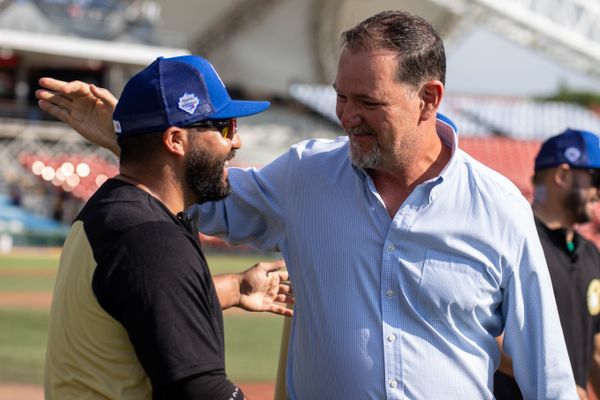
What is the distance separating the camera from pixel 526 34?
41.8 metres

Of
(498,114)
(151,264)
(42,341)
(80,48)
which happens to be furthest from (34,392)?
(498,114)

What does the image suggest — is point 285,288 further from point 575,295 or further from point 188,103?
point 575,295

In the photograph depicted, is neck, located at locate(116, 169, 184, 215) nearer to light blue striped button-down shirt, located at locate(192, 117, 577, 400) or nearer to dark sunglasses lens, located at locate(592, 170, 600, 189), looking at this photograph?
light blue striped button-down shirt, located at locate(192, 117, 577, 400)

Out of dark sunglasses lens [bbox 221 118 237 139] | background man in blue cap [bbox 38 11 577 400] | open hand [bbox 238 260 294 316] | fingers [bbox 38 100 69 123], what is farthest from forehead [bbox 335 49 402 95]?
fingers [bbox 38 100 69 123]

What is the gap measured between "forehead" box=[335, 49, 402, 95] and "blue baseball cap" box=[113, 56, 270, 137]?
493mm

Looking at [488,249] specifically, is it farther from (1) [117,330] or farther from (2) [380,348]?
(1) [117,330]

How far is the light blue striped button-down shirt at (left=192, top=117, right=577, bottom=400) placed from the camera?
3.29 metres

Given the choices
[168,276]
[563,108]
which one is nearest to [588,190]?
[168,276]

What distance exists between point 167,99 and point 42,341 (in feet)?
35.2

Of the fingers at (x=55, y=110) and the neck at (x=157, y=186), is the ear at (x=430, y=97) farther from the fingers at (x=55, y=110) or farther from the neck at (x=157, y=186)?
the fingers at (x=55, y=110)

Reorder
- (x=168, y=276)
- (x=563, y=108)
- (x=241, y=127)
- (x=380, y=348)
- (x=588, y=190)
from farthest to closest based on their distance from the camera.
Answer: (x=563, y=108) → (x=241, y=127) → (x=588, y=190) → (x=380, y=348) → (x=168, y=276)

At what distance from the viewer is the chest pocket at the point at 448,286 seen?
3279 mm

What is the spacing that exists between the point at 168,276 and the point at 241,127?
4040 cm

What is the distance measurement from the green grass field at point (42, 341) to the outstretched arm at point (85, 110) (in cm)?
695
